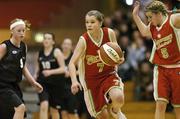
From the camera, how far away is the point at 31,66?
1631 centimetres

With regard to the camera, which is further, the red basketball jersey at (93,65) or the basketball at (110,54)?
the red basketball jersey at (93,65)

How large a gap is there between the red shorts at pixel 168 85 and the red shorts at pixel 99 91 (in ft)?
2.02

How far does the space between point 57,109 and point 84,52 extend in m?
3.19

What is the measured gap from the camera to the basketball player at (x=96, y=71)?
9.11 metres

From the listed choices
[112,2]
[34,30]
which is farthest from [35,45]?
[112,2]

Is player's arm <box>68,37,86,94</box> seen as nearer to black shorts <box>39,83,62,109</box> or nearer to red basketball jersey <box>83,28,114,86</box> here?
red basketball jersey <box>83,28,114,86</box>

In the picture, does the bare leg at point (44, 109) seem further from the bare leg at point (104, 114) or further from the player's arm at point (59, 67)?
the bare leg at point (104, 114)

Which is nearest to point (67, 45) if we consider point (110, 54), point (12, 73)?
point (12, 73)

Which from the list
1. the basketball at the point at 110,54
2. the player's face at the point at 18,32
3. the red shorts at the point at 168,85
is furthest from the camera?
the player's face at the point at 18,32

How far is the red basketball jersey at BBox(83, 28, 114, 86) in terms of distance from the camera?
9.20 m

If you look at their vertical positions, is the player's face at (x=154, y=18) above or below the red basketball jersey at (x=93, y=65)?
above

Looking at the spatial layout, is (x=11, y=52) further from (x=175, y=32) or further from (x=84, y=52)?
(x=175, y=32)

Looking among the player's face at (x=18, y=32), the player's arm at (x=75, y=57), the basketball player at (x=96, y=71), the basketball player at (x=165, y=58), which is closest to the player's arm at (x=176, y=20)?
the basketball player at (x=165, y=58)

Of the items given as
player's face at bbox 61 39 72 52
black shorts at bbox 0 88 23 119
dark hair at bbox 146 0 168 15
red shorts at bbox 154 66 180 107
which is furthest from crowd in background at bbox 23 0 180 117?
black shorts at bbox 0 88 23 119
